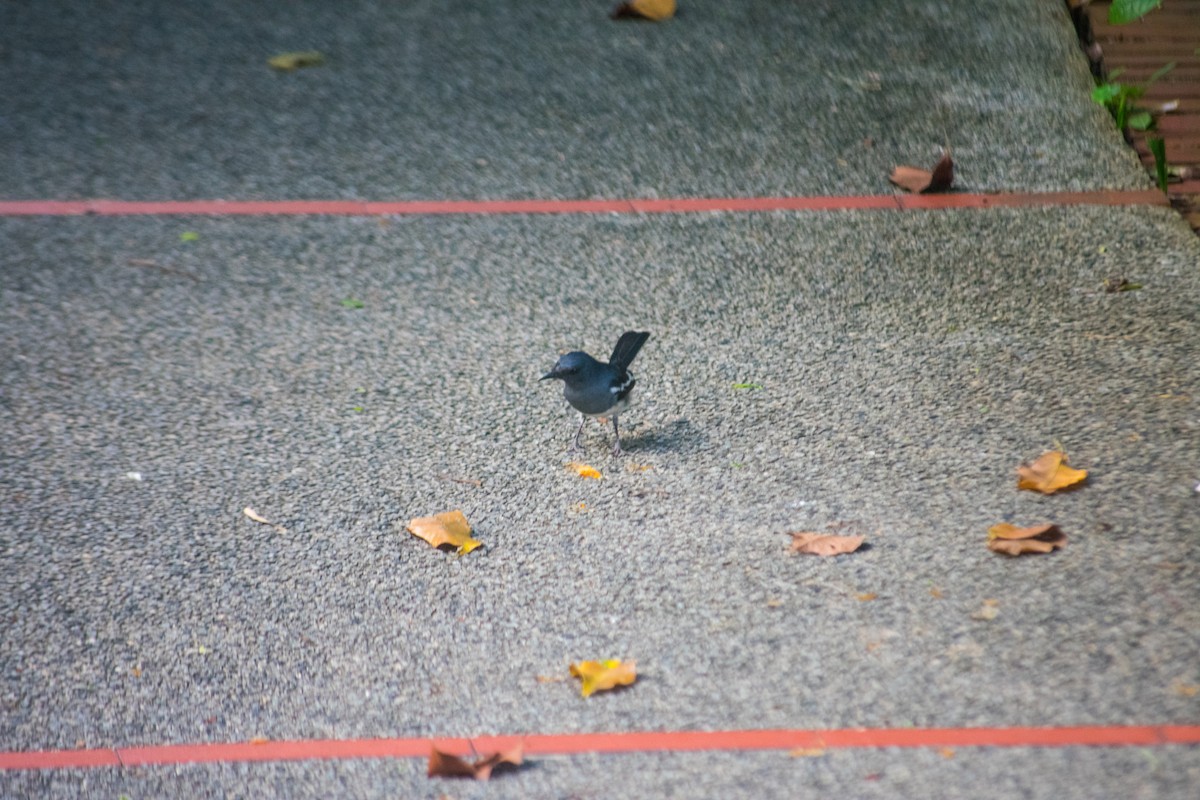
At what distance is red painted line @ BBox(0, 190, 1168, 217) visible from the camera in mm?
6246

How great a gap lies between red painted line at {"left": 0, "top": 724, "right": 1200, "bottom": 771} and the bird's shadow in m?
1.61

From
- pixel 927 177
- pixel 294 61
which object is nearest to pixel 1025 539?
pixel 927 177

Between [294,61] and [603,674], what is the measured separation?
5.65 metres

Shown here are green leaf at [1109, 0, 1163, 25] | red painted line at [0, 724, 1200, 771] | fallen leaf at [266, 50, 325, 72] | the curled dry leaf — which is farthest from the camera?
fallen leaf at [266, 50, 325, 72]

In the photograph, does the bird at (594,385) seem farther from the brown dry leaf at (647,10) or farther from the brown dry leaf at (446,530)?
the brown dry leaf at (647,10)

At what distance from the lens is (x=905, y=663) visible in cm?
345

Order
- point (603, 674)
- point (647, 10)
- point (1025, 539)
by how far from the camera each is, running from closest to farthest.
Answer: point (603, 674) → point (1025, 539) → point (647, 10)

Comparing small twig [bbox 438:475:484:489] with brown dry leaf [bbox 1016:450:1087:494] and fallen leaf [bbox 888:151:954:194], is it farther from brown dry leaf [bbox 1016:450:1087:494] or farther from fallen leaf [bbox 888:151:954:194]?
fallen leaf [bbox 888:151:954:194]

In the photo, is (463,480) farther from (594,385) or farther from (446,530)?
(594,385)

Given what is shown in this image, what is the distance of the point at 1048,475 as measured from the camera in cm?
418

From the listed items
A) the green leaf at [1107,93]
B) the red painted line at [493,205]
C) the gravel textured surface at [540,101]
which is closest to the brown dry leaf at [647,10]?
the gravel textured surface at [540,101]

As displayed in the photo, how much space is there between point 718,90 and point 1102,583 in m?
4.53

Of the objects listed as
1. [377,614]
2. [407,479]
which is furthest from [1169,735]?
[407,479]

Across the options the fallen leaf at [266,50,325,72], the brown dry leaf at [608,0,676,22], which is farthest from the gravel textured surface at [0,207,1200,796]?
the brown dry leaf at [608,0,676,22]
